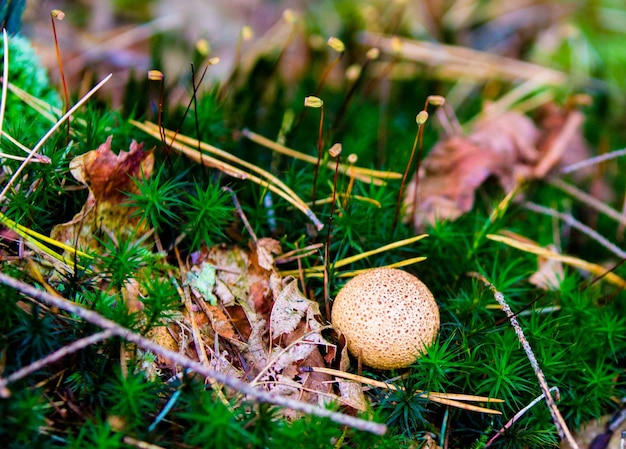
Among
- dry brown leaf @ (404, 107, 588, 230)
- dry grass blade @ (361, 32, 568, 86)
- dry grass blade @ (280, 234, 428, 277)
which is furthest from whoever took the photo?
dry grass blade @ (361, 32, 568, 86)

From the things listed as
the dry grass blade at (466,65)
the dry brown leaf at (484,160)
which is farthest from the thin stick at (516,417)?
the dry grass blade at (466,65)

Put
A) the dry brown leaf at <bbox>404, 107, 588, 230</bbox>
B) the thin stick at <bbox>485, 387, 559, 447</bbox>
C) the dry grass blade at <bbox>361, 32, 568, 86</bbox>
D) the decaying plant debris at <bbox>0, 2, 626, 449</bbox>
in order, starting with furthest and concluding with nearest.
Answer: the dry grass blade at <bbox>361, 32, 568, 86</bbox> < the dry brown leaf at <bbox>404, 107, 588, 230</bbox> < the thin stick at <bbox>485, 387, 559, 447</bbox> < the decaying plant debris at <bbox>0, 2, 626, 449</bbox>

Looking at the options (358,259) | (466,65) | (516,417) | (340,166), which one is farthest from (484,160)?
(516,417)

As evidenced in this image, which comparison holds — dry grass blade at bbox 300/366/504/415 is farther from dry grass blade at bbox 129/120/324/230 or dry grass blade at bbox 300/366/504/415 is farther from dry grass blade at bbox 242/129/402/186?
dry grass blade at bbox 242/129/402/186

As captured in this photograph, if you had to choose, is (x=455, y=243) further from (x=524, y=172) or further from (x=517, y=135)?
(x=517, y=135)

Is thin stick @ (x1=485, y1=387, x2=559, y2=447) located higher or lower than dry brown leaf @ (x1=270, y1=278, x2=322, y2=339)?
lower

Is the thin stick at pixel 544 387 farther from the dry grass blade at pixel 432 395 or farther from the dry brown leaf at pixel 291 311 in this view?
the dry brown leaf at pixel 291 311

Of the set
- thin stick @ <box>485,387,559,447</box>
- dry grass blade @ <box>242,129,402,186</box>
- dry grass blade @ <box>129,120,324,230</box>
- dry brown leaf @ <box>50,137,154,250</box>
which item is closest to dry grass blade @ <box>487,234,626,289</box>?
dry grass blade @ <box>242,129,402,186</box>
